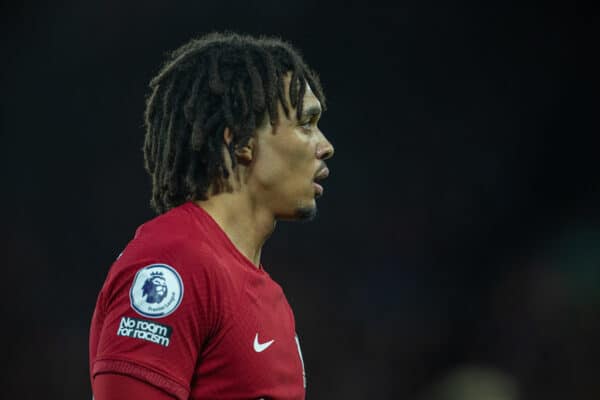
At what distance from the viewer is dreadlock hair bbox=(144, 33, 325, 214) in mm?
1673

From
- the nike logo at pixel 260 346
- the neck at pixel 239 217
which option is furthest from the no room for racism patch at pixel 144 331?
the neck at pixel 239 217

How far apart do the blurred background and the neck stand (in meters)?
3.01

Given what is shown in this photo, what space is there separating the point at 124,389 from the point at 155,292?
17 centimetres

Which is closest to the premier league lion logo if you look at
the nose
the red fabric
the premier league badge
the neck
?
the premier league badge

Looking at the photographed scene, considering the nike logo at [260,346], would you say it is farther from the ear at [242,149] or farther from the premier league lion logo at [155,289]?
the ear at [242,149]

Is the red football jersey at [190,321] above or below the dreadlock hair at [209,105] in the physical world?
below

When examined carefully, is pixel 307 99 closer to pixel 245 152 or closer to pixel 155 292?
pixel 245 152

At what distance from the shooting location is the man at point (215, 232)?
4.43 ft

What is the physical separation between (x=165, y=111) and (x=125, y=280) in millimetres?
492

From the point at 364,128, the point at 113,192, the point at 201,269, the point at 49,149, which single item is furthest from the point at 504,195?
the point at 201,269

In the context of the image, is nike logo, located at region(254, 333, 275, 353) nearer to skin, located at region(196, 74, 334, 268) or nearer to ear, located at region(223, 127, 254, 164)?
skin, located at region(196, 74, 334, 268)

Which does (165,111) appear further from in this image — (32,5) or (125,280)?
(32,5)

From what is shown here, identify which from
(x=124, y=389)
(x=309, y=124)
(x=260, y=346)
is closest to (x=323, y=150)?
(x=309, y=124)

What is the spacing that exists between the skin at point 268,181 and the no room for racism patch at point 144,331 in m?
0.36
